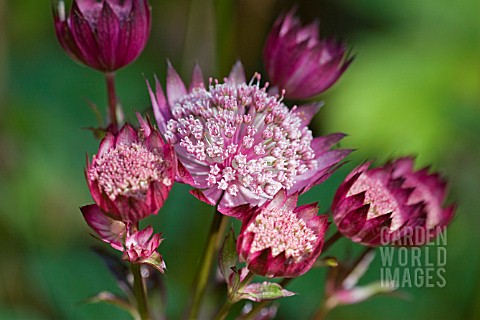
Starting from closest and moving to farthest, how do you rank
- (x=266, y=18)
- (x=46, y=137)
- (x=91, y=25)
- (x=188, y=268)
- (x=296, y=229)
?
(x=296, y=229)
(x=91, y=25)
(x=188, y=268)
(x=46, y=137)
(x=266, y=18)

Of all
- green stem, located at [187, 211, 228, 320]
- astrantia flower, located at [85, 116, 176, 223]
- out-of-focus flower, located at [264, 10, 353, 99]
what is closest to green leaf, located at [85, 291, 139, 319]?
green stem, located at [187, 211, 228, 320]

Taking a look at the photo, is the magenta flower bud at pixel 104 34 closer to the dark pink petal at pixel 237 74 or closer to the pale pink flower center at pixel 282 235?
the dark pink petal at pixel 237 74

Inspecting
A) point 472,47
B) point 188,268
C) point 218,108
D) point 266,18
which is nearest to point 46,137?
point 188,268

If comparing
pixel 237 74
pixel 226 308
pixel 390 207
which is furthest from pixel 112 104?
pixel 390 207

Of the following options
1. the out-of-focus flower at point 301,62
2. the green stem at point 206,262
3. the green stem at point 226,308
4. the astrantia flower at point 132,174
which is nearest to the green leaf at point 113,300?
the green stem at point 206,262

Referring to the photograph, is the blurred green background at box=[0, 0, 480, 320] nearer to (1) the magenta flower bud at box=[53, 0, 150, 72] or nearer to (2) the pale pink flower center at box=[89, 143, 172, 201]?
(1) the magenta flower bud at box=[53, 0, 150, 72]

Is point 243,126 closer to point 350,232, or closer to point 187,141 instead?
point 187,141
